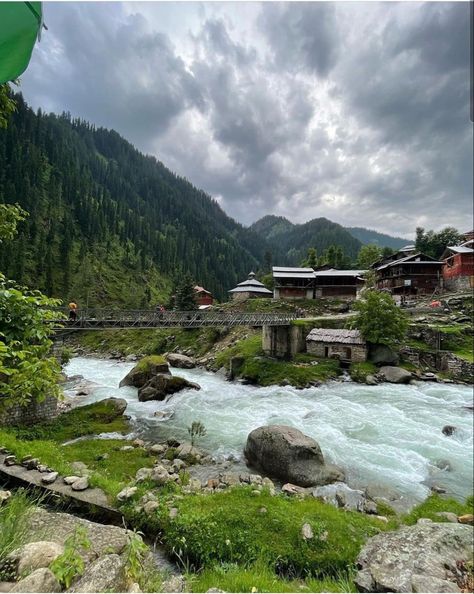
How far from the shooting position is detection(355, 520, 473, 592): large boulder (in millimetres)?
5016

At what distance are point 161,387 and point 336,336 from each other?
18.6 m

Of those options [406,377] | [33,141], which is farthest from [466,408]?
[33,141]

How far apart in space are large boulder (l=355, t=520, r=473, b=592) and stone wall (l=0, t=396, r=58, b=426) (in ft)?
46.6

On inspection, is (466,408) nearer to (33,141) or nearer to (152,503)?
(152,503)

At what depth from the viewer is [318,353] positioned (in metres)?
31.4

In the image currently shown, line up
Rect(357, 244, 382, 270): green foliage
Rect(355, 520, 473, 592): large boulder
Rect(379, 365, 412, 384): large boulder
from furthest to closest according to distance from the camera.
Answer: Rect(357, 244, 382, 270): green foliage
Rect(379, 365, 412, 384): large boulder
Rect(355, 520, 473, 592): large boulder

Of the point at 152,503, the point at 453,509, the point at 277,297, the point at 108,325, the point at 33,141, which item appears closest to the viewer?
the point at 152,503

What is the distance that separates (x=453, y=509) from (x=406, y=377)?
18419 mm

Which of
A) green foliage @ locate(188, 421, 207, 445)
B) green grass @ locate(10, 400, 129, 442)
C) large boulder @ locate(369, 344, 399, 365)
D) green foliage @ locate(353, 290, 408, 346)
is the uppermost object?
green foliage @ locate(353, 290, 408, 346)

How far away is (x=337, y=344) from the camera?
3030 centimetres

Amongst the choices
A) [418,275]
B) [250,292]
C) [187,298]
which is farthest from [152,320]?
[418,275]

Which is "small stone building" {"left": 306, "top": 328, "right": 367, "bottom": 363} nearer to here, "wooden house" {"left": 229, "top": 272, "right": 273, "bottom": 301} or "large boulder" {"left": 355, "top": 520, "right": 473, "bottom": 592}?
"large boulder" {"left": 355, "top": 520, "right": 473, "bottom": 592}

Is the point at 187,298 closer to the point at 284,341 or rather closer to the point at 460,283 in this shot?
the point at 284,341

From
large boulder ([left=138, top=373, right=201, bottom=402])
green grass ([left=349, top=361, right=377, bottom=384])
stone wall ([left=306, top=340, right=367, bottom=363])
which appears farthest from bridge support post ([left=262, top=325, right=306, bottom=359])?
large boulder ([left=138, top=373, right=201, bottom=402])
